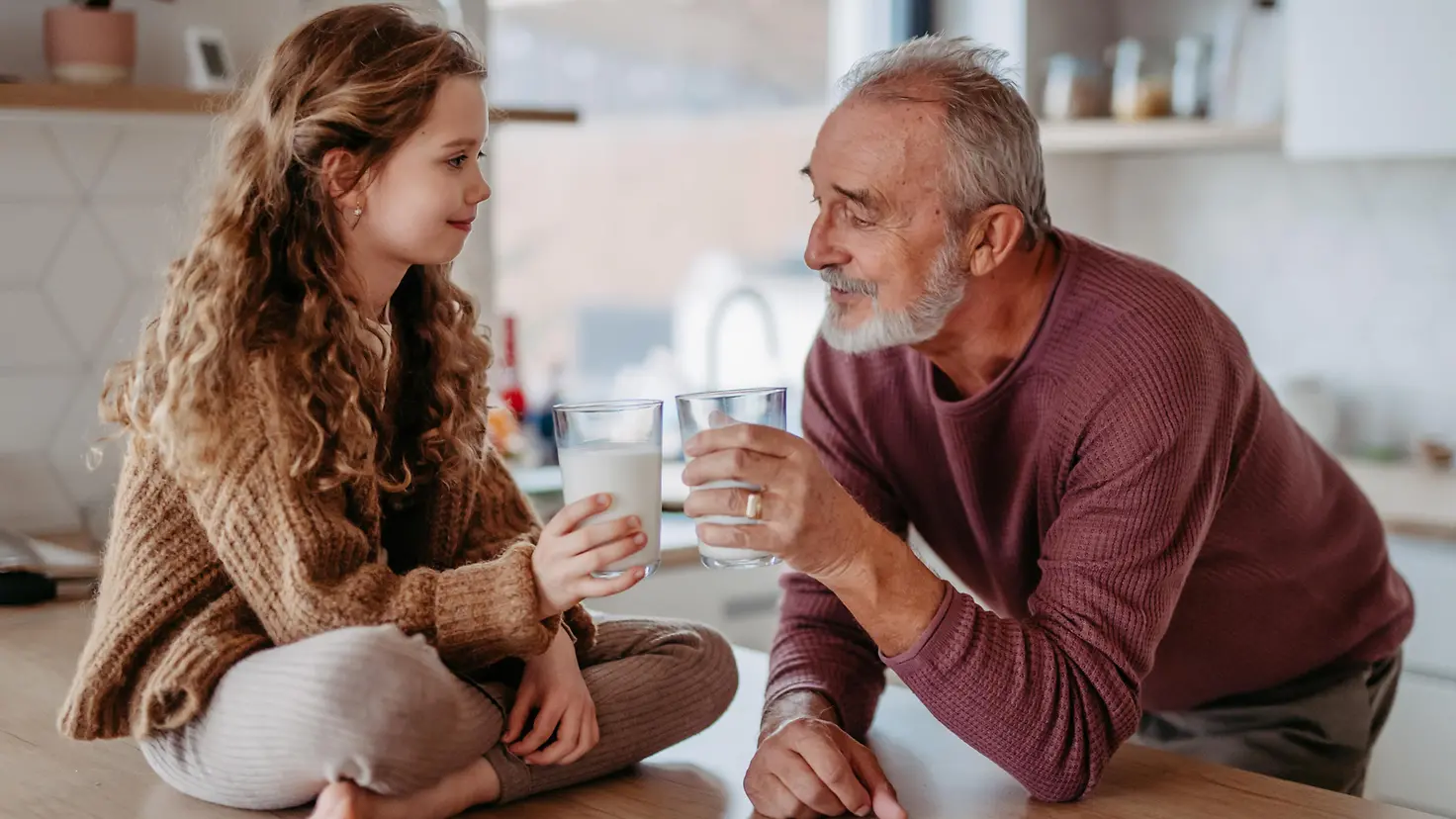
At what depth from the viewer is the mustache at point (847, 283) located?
5.61ft

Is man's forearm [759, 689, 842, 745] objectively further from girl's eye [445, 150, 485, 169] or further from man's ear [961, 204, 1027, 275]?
girl's eye [445, 150, 485, 169]

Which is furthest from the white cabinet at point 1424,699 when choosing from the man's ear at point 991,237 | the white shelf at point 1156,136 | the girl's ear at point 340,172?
the girl's ear at point 340,172

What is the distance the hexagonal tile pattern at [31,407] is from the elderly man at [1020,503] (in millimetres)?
1311

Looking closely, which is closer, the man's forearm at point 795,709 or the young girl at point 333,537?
the young girl at point 333,537

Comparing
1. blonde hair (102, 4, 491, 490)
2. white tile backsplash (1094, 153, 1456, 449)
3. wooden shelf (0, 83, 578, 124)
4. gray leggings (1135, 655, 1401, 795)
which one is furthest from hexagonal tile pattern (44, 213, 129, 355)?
white tile backsplash (1094, 153, 1456, 449)

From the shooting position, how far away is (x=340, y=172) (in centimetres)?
149

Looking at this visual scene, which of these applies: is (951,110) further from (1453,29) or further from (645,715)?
(1453,29)

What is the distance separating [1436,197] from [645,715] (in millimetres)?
2426

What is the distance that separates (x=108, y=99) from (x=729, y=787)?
1.40 meters

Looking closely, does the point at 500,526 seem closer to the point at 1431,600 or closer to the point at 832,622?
the point at 832,622

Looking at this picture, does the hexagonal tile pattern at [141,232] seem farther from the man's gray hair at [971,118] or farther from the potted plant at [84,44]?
the man's gray hair at [971,118]

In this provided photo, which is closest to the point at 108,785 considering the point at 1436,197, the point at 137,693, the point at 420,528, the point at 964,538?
the point at 137,693

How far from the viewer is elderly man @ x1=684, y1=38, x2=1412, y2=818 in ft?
4.88

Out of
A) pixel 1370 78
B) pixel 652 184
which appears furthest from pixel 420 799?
pixel 652 184
